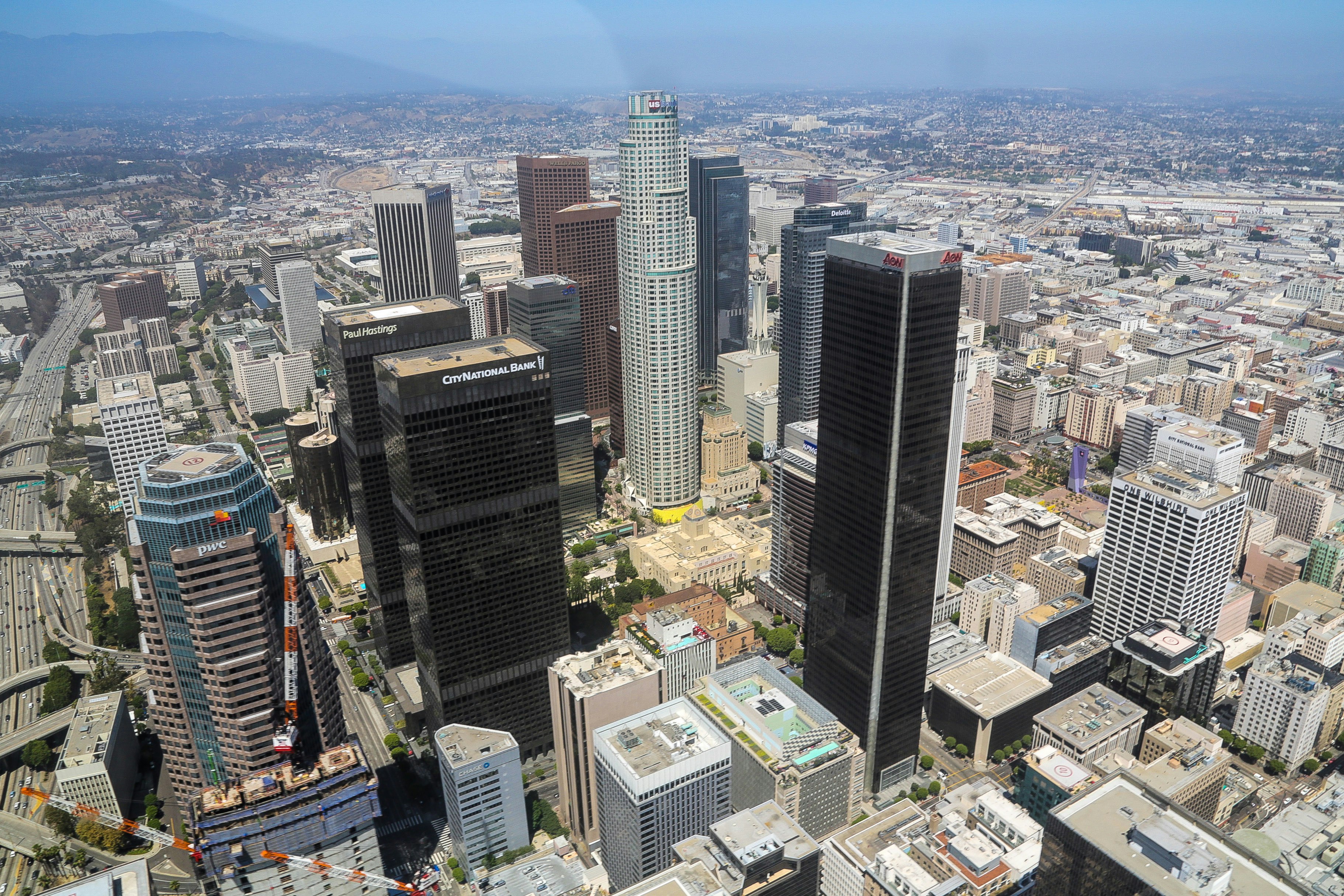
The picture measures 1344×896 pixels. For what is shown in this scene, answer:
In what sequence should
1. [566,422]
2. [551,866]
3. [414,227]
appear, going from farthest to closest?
[414,227] < [566,422] < [551,866]

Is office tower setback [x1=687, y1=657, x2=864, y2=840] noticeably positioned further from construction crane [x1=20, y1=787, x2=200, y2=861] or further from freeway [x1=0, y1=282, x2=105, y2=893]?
freeway [x1=0, y1=282, x2=105, y2=893]

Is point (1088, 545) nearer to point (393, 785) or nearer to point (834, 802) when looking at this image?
point (834, 802)

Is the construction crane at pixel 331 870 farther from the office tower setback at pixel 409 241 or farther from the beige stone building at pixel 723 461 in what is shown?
the office tower setback at pixel 409 241

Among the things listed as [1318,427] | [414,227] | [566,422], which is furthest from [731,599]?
[1318,427]

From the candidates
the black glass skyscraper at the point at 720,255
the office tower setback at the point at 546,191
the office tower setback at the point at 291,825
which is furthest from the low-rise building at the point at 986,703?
the office tower setback at the point at 546,191

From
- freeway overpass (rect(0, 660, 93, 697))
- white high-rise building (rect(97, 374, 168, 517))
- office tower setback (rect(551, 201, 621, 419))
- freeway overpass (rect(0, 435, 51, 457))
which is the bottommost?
freeway overpass (rect(0, 660, 93, 697))

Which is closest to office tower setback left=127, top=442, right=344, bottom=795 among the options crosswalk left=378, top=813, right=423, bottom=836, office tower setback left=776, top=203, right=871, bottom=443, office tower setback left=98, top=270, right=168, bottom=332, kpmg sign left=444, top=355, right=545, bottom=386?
crosswalk left=378, top=813, right=423, bottom=836
